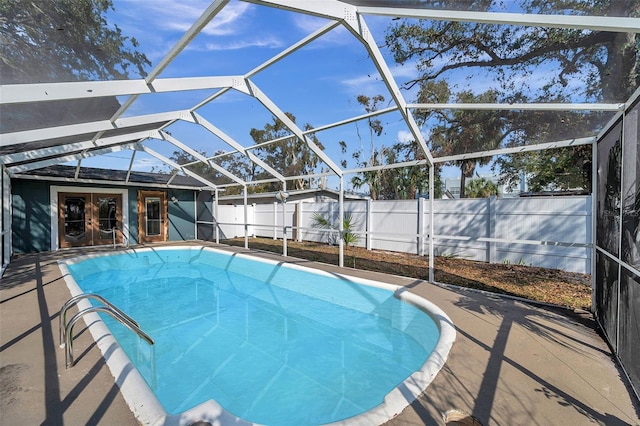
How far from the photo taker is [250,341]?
507 cm

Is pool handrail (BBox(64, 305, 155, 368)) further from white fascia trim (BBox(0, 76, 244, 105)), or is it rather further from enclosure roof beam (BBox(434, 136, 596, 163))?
enclosure roof beam (BBox(434, 136, 596, 163))

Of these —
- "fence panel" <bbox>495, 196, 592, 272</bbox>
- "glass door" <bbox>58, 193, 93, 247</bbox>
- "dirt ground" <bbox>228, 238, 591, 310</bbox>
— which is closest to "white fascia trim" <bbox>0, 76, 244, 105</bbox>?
"dirt ground" <bbox>228, 238, 591, 310</bbox>

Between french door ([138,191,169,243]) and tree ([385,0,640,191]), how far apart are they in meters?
12.5

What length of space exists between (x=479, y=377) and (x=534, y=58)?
3586 millimetres

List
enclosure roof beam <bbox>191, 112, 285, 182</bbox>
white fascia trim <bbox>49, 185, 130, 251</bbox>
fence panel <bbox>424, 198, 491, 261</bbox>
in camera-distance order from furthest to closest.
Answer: white fascia trim <bbox>49, 185, 130, 251</bbox>, fence panel <bbox>424, 198, 491, 261</bbox>, enclosure roof beam <bbox>191, 112, 285, 182</bbox>

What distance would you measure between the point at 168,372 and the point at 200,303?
10.2 ft

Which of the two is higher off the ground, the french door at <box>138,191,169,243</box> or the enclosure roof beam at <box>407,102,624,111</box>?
the enclosure roof beam at <box>407,102,624,111</box>

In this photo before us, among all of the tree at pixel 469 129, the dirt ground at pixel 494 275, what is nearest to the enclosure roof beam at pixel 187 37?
the tree at pixel 469 129

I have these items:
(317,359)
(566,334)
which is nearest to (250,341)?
(317,359)

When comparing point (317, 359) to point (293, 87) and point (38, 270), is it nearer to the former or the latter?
point (293, 87)

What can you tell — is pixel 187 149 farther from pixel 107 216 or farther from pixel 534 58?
pixel 534 58

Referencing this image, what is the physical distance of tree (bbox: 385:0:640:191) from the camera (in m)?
2.65

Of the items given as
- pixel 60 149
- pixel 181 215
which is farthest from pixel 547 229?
pixel 181 215

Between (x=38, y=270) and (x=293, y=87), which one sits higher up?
(x=293, y=87)
